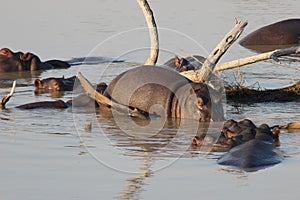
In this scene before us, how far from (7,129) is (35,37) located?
6732mm

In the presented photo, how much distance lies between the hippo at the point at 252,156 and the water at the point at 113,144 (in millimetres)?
106

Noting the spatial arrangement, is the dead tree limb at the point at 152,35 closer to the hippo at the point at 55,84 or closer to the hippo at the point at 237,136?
the hippo at the point at 55,84

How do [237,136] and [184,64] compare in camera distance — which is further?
[184,64]

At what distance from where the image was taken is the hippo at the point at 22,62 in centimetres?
1251

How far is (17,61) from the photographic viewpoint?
12.6 m

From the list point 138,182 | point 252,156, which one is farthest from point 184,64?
point 138,182

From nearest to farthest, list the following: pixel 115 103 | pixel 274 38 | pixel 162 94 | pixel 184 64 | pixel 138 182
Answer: pixel 138 182 → pixel 162 94 → pixel 115 103 → pixel 184 64 → pixel 274 38

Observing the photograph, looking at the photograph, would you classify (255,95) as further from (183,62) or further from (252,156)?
(252,156)

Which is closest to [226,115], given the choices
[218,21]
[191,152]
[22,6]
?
[191,152]

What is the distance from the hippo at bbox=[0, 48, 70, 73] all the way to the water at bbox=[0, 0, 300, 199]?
0.17 meters

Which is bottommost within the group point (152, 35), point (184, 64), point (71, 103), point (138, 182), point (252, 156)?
point (138, 182)

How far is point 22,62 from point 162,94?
4.17m

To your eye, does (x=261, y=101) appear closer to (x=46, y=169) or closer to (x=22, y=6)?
(x=46, y=169)

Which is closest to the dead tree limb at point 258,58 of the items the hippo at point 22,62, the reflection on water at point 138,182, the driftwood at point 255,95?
the driftwood at point 255,95
